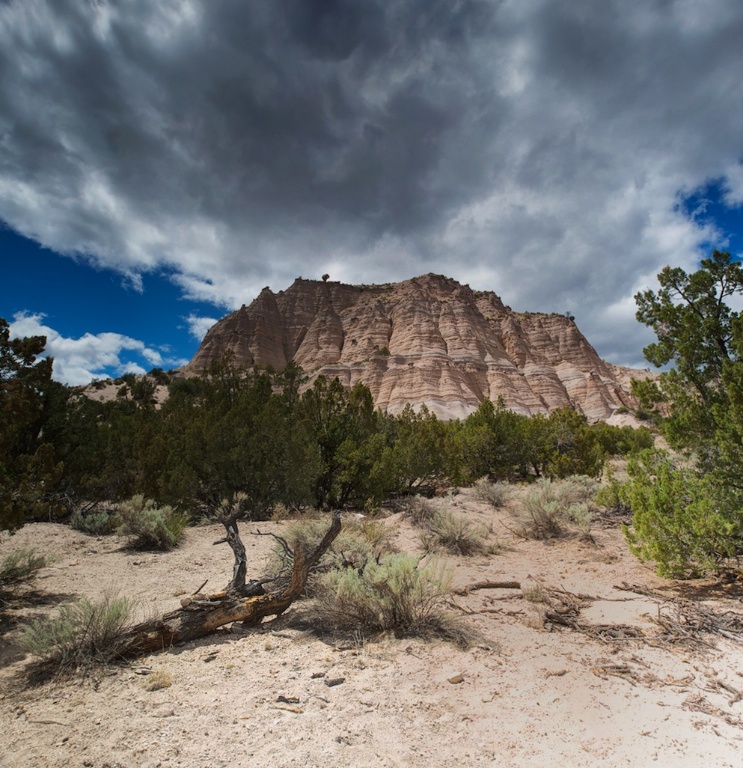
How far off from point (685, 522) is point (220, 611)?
546 centimetres

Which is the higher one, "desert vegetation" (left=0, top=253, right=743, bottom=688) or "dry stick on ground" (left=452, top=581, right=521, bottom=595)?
"desert vegetation" (left=0, top=253, right=743, bottom=688)

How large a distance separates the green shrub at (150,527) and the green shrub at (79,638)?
4.49 meters

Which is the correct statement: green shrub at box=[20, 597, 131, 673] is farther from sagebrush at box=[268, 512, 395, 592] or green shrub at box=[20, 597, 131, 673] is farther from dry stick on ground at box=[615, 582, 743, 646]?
dry stick on ground at box=[615, 582, 743, 646]

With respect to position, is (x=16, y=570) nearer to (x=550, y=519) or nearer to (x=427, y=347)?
(x=550, y=519)

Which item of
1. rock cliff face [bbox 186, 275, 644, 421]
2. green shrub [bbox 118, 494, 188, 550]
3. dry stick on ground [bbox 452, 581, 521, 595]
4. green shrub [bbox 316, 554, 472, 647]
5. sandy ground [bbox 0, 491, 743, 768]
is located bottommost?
sandy ground [bbox 0, 491, 743, 768]

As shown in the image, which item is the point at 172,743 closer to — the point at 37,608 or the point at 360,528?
the point at 37,608

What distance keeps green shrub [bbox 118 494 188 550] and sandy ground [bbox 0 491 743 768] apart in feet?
10.3

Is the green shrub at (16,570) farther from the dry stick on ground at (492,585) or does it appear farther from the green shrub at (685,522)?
the green shrub at (685,522)

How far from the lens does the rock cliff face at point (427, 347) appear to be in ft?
189

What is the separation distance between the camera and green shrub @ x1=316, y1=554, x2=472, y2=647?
444 centimetres

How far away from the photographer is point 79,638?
12.5 ft

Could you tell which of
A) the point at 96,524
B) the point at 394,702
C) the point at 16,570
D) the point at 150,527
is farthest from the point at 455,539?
the point at 96,524

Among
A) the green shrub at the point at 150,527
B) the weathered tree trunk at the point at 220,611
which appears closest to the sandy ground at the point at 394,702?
the weathered tree trunk at the point at 220,611

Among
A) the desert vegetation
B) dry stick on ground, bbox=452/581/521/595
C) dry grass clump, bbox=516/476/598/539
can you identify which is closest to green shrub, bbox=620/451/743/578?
the desert vegetation
